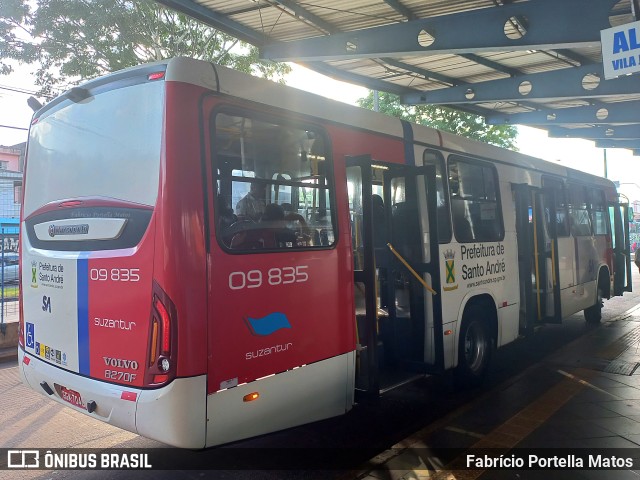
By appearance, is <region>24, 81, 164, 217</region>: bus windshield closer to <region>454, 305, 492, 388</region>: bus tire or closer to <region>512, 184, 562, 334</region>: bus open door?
<region>454, 305, 492, 388</region>: bus tire

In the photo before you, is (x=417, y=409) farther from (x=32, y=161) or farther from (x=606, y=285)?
(x=606, y=285)

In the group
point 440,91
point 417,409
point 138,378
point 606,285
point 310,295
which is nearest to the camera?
point 138,378

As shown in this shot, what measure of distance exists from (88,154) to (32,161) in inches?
41.5

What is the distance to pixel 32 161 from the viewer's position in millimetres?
4504

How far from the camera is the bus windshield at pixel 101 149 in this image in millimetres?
3369

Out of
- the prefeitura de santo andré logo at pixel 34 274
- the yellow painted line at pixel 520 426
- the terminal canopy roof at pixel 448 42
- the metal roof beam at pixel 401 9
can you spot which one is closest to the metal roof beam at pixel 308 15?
the terminal canopy roof at pixel 448 42

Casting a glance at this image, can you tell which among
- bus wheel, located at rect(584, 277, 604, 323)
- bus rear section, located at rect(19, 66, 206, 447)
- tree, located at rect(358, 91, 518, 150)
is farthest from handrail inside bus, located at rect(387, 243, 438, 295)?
tree, located at rect(358, 91, 518, 150)

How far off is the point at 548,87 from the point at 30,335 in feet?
33.7

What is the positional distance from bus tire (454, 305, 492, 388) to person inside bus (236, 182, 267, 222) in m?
3.32

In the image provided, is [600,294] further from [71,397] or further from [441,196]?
[71,397]

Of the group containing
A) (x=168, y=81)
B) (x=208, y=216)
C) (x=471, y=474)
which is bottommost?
(x=471, y=474)

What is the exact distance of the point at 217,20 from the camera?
25.8ft

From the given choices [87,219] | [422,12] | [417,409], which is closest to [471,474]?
[417,409]

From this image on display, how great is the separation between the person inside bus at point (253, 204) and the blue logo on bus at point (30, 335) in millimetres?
2190
